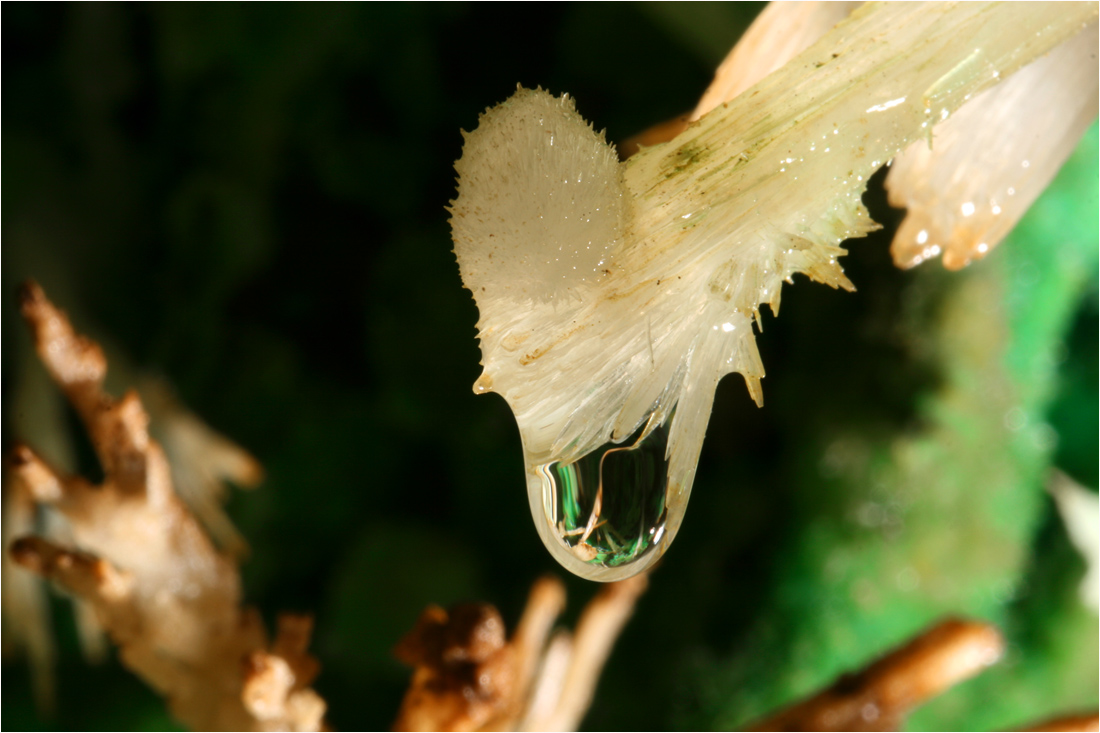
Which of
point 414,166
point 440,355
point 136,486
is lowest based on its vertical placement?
point 136,486

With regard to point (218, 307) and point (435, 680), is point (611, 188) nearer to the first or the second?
point (435, 680)

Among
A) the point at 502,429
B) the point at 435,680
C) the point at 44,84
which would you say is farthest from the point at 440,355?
the point at 44,84

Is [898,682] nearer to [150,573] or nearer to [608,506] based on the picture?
[608,506]

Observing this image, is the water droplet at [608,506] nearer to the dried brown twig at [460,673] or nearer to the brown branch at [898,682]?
the dried brown twig at [460,673]

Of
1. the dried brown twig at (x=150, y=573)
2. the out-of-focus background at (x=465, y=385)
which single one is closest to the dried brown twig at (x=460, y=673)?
the dried brown twig at (x=150, y=573)

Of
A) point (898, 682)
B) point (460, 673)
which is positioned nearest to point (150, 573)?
point (460, 673)

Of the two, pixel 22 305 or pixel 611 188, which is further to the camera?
pixel 22 305

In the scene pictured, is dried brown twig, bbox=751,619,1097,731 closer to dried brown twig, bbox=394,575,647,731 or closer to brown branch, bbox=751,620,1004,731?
brown branch, bbox=751,620,1004,731
